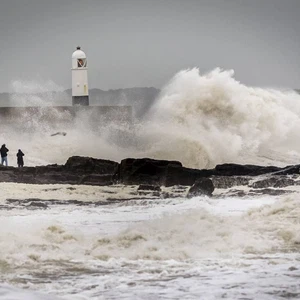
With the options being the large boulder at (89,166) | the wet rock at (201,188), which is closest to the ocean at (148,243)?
the wet rock at (201,188)

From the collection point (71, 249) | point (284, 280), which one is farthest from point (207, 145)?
point (284, 280)

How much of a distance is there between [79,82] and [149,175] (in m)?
11.1

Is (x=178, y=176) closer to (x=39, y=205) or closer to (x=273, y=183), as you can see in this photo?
(x=273, y=183)

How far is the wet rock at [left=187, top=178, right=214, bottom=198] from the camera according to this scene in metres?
15.3

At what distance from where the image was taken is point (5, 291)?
23.7ft

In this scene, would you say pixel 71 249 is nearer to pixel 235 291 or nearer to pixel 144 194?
pixel 235 291

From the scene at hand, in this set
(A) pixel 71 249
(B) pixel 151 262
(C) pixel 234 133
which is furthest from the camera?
(C) pixel 234 133

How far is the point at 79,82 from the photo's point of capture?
27.7 meters

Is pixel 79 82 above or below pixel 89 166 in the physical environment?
above

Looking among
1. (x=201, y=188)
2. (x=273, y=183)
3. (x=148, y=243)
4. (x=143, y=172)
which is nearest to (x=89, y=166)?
(x=143, y=172)

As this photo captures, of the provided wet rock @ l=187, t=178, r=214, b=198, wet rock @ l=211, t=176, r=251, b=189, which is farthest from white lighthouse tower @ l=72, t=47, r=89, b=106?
wet rock @ l=187, t=178, r=214, b=198

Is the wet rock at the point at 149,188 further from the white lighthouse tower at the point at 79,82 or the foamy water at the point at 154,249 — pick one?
the white lighthouse tower at the point at 79,82

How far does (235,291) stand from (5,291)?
6.54 ft

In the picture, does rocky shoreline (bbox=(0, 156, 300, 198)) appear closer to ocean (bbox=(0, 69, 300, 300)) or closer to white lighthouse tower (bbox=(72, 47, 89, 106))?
ocean (bbox=(0, 69, 300, 300))
